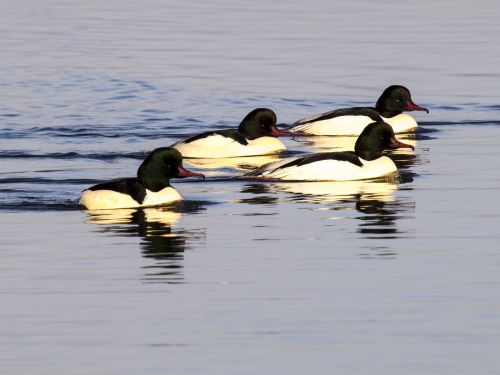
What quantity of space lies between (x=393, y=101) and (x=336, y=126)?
4.44 feet

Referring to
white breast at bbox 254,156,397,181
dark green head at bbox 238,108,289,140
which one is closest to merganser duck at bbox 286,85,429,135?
dark green head at bbox 238,108,289,140

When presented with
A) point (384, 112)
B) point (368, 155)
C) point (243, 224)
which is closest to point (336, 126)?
point (384, 112)

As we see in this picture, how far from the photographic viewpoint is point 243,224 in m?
17.1

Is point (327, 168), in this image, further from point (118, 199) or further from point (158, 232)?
point (158, 232)

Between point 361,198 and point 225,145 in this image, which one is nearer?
point 361,198

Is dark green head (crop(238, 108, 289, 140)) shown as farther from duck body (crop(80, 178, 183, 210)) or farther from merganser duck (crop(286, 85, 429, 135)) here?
duck body (crop(80, 178, 183, 210))

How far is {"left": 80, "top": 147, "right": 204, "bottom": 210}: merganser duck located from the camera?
60.4ft

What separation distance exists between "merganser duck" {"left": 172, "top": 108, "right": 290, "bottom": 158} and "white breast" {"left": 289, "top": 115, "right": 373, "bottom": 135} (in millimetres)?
1380

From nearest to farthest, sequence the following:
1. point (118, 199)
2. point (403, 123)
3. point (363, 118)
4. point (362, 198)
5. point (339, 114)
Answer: point (118, 199), point (362, 198), point (339, 114), point (363, 118), point (403, 123)

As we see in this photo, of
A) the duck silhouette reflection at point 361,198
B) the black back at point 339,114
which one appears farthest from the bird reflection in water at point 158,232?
the black back at point 339,114

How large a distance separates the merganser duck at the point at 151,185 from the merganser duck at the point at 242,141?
17.1ft

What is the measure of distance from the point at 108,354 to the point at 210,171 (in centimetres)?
1146

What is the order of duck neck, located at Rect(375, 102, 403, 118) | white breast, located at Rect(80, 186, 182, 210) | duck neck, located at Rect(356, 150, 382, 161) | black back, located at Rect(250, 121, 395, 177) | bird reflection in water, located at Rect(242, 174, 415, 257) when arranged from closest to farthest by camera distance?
bird reflection in water, located at Rect(242, 174, 415, 257), white breast, located at Rect(80, 186, 182, 210), black back, located at Rect(250, 121, 395, 177), duck neck, located at Rect(356, 150, 382, 161), duck neck, located at Rect(375, 102, 403, 118)

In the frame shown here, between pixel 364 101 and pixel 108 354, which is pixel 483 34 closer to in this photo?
pixel 364 101
